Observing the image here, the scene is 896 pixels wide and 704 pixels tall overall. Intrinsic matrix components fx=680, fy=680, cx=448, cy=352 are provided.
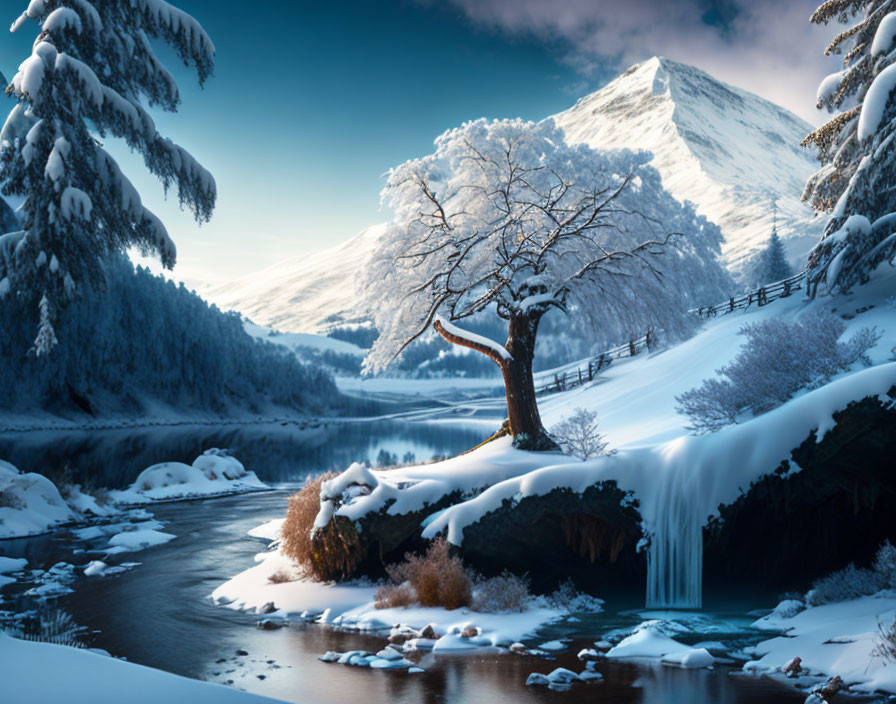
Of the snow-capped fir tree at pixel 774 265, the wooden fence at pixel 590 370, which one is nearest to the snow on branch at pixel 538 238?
the wooden fence at pixel 590 370

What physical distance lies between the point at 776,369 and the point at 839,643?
33.3ft

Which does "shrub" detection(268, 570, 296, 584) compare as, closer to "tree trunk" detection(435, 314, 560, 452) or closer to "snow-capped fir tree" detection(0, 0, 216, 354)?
"tree trunk" detection(435, 314, 560, 452)

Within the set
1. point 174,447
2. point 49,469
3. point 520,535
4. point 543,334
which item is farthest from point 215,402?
point 520,535

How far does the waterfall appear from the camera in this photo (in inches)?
428

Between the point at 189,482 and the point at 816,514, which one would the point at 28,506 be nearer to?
the point at 189,482

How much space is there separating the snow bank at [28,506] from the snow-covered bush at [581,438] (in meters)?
14.5

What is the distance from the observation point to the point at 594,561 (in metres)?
11.5

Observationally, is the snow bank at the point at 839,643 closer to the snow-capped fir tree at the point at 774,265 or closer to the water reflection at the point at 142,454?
the water reflection at the point at 142,454

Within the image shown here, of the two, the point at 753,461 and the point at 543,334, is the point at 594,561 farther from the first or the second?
the point at 543,334

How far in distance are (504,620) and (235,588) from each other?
5.55 m

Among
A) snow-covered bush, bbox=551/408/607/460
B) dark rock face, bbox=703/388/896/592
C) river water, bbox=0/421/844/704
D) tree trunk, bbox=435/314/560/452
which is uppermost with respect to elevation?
tree trunk, bbox=435/314/560/452

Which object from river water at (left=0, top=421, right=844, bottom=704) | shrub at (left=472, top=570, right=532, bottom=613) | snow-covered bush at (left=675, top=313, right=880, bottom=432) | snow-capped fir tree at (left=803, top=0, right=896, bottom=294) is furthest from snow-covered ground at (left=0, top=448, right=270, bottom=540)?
snow-capped fir tree at (left=803, top=0, right=896, bottom=294)

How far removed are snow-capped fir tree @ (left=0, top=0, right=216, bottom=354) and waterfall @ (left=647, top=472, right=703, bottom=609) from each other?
11.1 meters

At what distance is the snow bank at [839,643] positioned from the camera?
23.2ft
